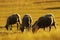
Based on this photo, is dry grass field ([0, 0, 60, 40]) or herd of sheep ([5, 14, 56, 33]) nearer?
dry grass field ([0, 0, 60, 40])

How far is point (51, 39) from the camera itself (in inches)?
639

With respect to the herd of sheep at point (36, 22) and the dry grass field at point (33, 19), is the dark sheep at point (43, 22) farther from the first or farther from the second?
the dry grass field at point (33, 19)

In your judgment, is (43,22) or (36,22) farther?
(36,22)

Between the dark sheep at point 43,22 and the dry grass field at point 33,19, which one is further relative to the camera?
the dark sheep at point 43,22

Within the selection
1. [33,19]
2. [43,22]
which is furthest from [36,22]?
[33,19]

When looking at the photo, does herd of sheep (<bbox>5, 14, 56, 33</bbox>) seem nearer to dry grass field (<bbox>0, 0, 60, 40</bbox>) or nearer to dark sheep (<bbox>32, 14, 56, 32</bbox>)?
dark sheep (<bbox>32, 14, 56, 32</bbox>)

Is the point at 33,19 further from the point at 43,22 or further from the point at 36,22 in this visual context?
the point at 43,22

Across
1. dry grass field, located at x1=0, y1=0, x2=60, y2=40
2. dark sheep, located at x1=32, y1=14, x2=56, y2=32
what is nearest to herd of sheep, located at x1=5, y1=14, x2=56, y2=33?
dark sheep, located at x1=32, y1=14, x2=56, y2=32

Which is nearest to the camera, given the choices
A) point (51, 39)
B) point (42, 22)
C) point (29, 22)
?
point (51, 39)

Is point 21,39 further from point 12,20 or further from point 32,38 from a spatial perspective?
point 12,20

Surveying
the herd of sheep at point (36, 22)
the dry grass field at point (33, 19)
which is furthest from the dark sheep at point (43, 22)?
the dry grass field at point (33, 19)

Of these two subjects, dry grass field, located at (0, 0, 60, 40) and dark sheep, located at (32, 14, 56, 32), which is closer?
dry grass field, located at (0, 0, 60, 40)

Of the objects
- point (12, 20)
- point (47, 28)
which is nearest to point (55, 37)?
point (47, 28)

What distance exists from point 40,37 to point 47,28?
8.70 m
